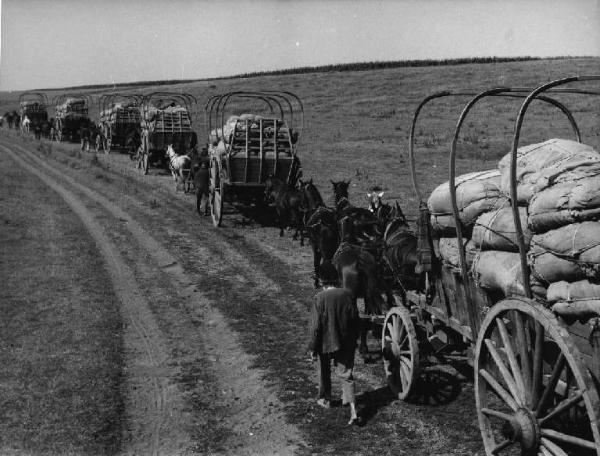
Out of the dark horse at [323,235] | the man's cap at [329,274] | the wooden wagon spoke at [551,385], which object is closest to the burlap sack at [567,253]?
the wooden wagon spoke at [551,385]

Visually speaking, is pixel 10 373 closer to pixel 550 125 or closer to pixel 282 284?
pixel 282 284

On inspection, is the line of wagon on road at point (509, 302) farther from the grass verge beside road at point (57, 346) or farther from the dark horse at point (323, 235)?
the grass verge beside road at point (57, 346)

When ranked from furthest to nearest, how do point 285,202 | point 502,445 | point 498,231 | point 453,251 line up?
1. point 285,202
2. point 453,251
3. point 498,231
4. point 502,445

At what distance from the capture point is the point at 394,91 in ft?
191

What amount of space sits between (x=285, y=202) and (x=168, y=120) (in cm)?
1479

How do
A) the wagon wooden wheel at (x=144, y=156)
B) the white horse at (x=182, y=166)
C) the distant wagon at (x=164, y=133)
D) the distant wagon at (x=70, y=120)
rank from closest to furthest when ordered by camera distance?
the white horse at (x=182, y=166)
the distant wagon at (x=164, y=133)
the wagon wooden wheel at (x=144, y=156)
the distant wagon at (x=70, y=120)

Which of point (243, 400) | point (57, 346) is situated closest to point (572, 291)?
point (243, 400)

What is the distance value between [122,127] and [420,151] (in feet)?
56.7

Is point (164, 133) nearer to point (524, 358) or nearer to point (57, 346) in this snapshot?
point (57, 346)

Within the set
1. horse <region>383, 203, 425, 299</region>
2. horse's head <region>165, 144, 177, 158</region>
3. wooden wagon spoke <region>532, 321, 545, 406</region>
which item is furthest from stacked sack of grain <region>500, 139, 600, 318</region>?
horse's head <region>165, 144, 177, 158</region>

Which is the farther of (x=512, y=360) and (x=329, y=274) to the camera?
(x=329, y=274)

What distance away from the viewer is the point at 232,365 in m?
Answer: 9.18

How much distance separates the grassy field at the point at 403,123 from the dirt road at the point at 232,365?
294 inches

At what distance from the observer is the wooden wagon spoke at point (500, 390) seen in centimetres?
532
